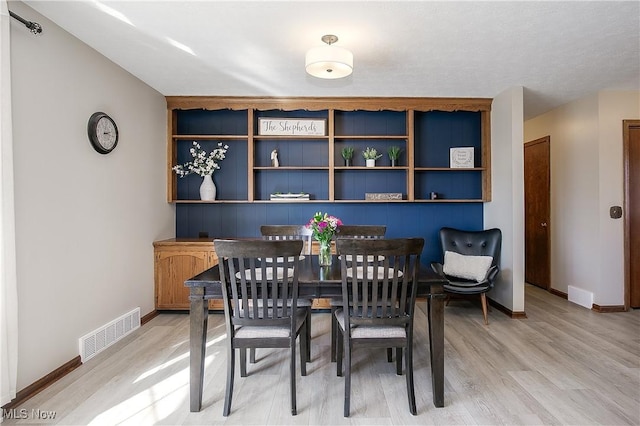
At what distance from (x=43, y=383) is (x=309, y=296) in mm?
1861

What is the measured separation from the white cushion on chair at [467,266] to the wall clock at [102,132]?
3.52 meters

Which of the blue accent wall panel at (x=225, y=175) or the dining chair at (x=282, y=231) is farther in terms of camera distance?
the blue accent wall panel at (x=225, y=175)

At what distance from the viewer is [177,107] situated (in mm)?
4090

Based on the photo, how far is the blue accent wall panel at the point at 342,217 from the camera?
434cm

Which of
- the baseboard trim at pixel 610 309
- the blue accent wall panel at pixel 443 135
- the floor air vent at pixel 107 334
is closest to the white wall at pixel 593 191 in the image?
the baseboard trim at pixel 610 309

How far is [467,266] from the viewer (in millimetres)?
3688

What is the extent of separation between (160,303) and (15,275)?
1924mm

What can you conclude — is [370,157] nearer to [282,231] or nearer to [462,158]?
[462,158]

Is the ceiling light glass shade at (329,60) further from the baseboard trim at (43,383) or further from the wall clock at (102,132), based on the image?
the baseboard trim at (43,383)

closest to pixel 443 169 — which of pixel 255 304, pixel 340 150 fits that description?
pixel 340 150

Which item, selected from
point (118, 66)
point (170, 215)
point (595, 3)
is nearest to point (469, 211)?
point (595, 3)

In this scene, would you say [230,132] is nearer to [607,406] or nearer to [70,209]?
[70,209]

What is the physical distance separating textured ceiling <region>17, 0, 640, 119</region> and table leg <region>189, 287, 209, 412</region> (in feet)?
6.02

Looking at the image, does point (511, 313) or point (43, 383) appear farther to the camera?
point (511, 313)
